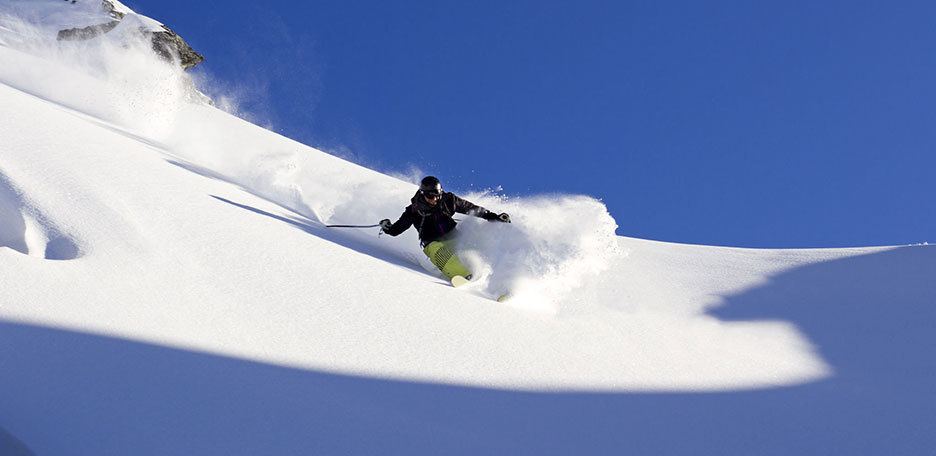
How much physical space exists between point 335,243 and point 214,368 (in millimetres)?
2753

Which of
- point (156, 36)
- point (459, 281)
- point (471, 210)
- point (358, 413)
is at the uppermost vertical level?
point (156, 36)

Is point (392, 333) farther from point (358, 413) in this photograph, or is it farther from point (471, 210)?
point (471, 210)

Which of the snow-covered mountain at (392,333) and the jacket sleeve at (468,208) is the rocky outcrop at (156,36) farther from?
the jacket sleeve at (468,208)

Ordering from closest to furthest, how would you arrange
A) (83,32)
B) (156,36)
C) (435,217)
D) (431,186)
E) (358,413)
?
(358,413) < (431,186) < (435,217) < (83,32) < (156,36)

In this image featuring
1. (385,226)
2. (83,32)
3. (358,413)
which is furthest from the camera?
(83,32)

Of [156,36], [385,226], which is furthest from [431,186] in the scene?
[156,36]

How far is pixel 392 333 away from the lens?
2854 mm

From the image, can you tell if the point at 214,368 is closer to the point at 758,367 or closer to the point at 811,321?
the point at 758,367

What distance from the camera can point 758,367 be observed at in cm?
331

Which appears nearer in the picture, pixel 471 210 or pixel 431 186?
pixel 431 186

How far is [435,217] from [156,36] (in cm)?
2041

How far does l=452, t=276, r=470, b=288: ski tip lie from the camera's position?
14.9 ft

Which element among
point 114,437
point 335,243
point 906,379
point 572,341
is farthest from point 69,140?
point 906,379

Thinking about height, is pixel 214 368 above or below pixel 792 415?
below
